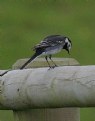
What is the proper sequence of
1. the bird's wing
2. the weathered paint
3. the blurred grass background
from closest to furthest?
the weathered paint < the bird's wing < the blurred grass background

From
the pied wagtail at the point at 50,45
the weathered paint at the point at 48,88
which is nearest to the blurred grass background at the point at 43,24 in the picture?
the pied wagtail at the point at 50,45

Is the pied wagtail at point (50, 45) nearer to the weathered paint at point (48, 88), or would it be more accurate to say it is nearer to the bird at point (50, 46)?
the bird at point (50, 46)

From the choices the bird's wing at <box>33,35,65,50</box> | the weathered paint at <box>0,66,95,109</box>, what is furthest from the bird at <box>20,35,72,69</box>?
the weathered paint at <box>0,66,95,109</box>

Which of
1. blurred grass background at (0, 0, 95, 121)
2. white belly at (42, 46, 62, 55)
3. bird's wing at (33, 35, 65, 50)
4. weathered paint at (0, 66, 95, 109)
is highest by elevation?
blurred grass background at (0, 0, 95, 121)

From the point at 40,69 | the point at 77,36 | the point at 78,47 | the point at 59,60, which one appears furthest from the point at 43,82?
the point at 77,36

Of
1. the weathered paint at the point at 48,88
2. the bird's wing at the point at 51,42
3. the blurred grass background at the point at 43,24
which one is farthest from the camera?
the blurred grass background at the point at 43,24

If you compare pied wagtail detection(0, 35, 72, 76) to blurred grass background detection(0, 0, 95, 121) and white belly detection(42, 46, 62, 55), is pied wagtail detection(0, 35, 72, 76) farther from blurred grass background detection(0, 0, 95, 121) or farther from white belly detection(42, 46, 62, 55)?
blurred grass background detection(0, 0, 95, 121)

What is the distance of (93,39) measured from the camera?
16.8 metres

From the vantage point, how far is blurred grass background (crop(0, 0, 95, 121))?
1548 cm

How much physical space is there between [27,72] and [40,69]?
79mm

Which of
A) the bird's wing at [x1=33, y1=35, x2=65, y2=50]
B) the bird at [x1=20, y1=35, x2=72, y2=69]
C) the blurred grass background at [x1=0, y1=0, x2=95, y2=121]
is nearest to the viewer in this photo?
the bird at [x1=20, y1=35, x2=72, y2=69]

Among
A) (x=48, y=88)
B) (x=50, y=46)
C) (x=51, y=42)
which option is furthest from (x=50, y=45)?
(x=48, y=88)

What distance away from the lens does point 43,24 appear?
1858cm

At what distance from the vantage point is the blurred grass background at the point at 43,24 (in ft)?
50.8
